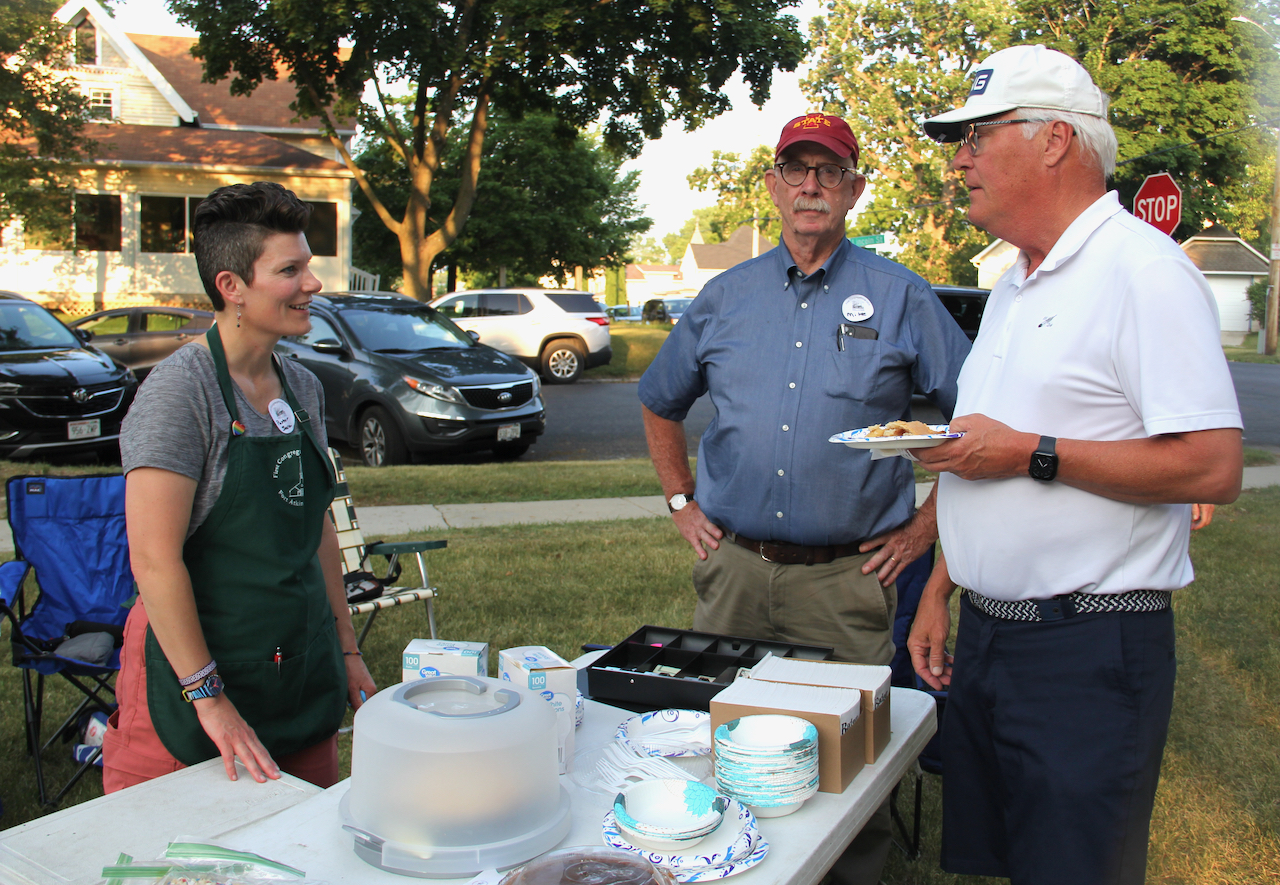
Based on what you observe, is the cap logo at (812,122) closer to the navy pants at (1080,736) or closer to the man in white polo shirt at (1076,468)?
the man in white polo shirt at (1076,468)

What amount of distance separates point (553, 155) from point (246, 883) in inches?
1258

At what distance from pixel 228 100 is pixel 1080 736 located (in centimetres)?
3082

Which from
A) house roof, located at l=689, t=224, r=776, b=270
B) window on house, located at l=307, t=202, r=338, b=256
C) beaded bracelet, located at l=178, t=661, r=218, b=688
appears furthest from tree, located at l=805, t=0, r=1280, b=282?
house roof, located at l=689, t=224, r=776, b=270

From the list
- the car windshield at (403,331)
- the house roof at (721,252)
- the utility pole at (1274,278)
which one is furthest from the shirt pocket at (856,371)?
the house roof at (721,252)

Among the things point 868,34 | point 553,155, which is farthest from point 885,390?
point 868,34

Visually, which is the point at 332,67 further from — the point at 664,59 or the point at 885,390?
the point at 885,390

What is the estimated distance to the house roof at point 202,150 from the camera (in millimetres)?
23422

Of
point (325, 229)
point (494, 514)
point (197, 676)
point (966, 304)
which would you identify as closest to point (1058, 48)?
point (966, 304)

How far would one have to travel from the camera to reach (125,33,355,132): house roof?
27391 millimetres

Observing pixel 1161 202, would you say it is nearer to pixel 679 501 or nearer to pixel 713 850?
pixel 679 501

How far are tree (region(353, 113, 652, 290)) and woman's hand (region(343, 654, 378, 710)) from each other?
1131 inches

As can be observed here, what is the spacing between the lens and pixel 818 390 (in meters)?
2.98

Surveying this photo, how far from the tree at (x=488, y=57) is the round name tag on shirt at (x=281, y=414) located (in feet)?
56.3

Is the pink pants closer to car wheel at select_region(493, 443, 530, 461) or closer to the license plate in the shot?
the license plate
